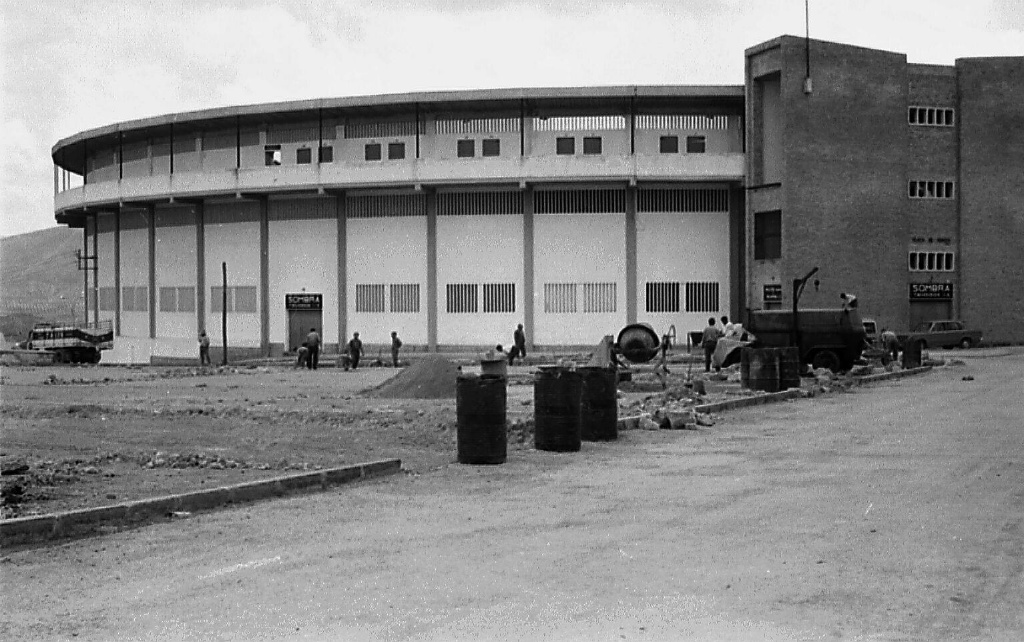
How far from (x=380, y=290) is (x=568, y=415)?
38637 mm

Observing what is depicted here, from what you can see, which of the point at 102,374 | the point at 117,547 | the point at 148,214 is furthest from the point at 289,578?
the point at 148,214

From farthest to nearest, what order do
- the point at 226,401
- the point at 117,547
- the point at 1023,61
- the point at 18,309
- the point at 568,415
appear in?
the point at 18,309
the point at 1023,61
the point at 226,401
the point at 568,415
the point at 117,547

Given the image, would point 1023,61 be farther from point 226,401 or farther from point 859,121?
point 226,401

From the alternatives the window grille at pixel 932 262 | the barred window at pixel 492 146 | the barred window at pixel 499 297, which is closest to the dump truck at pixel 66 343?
the barred window at pixel 499 297

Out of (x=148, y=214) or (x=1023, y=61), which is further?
(x=148, y=214)

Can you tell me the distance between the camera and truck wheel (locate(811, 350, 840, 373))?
112 feet

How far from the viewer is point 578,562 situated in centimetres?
778

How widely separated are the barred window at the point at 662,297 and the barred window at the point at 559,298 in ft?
11.0

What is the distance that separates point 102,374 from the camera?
4016cm

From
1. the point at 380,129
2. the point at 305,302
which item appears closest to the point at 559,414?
the point at 380,129

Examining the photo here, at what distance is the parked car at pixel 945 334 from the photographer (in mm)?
51969

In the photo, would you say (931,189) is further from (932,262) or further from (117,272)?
(117,272)

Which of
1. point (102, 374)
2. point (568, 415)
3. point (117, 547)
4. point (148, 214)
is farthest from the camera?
point (148, 214)

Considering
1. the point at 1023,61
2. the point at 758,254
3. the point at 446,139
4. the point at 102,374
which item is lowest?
the point at 102,374
